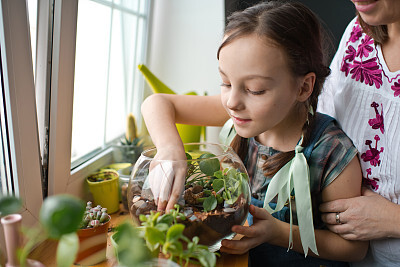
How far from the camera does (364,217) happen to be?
0.80 metres

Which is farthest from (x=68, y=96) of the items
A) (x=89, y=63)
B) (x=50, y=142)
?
(x=89, y=63)

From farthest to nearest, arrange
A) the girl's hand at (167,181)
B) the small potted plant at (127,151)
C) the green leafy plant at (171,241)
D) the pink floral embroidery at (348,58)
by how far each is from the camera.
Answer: the small potted plant at (127,151)
the pink floral embroidery at (348,58)
the girl's hand at (167,181)
the green leafy plant at (171,241)

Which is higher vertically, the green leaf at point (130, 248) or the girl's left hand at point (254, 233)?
the green leaf at point (130, 248)

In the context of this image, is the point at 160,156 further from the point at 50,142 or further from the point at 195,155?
the point at 50,142

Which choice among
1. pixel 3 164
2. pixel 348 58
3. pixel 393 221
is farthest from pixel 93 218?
pixel 348 58

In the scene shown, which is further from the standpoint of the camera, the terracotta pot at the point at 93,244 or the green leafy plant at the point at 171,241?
the terracotta pot at the point at 93,244

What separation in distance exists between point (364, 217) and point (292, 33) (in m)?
0.43

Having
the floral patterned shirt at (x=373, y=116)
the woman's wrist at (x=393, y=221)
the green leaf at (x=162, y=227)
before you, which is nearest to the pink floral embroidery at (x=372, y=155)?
the floral patterned shirt at (x=373, y=116)

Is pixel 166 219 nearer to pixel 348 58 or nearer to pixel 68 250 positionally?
pixel 68 250

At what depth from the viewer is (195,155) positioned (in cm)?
83

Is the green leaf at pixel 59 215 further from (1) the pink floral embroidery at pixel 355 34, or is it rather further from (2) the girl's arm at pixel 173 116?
(1) the pink floral embroidery at pixel 355 34

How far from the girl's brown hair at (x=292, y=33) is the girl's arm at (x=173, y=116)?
223 millimetres

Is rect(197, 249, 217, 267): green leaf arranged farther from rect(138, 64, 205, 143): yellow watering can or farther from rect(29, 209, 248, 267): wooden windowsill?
rect(138, 64, 205, 143): yellow watering can

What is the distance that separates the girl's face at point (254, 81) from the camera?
2.41 ft
